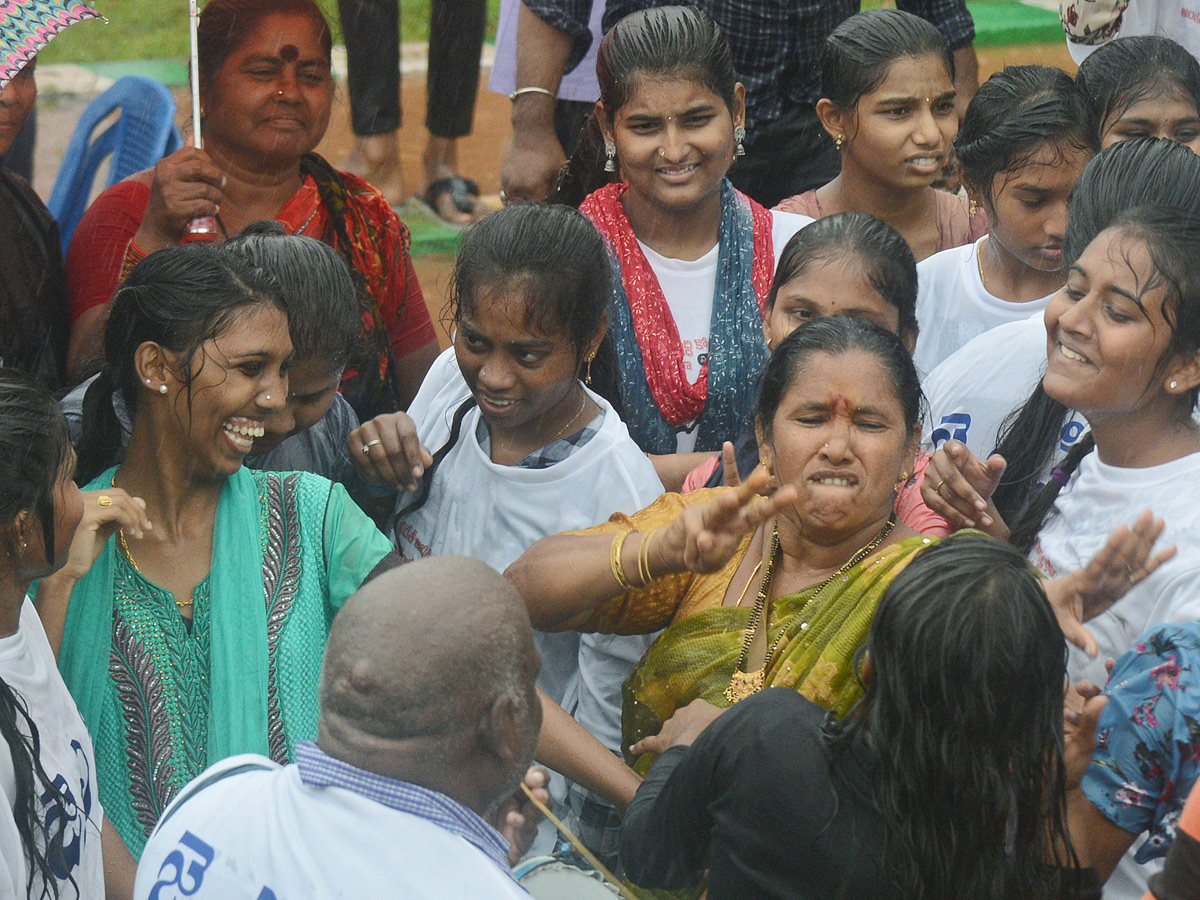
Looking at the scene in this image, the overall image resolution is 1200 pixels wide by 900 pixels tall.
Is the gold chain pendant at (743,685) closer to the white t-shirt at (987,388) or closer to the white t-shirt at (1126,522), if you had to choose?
the white t-shirt at (1126,522)

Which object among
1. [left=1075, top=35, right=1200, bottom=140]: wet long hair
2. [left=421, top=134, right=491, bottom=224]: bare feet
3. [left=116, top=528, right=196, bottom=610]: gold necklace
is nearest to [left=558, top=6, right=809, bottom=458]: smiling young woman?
[left=1075, top=35, right=1200, bottom=140]: wet long hair

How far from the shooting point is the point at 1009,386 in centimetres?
290

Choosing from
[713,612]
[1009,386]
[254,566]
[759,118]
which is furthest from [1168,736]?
[759,118]

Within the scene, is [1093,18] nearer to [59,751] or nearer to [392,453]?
[392,453]

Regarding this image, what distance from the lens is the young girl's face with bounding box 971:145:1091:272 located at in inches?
128

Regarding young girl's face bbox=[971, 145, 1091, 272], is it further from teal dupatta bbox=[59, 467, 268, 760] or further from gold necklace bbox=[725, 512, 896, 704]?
teal dupatta bbox=[59, 467, 268, 760]

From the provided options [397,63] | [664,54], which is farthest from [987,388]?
[397,63]

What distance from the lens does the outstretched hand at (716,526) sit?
2059 mm

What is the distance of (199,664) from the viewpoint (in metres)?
2.40

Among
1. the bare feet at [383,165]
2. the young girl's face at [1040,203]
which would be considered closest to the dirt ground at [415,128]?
the bare feet at [383,165]

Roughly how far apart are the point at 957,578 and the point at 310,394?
1561 millimetres

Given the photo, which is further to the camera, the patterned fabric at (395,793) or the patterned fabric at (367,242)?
the patterned fabric at (367,242)

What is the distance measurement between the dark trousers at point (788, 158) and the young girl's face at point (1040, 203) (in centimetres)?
114

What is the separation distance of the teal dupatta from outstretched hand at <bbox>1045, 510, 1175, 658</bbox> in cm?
133
